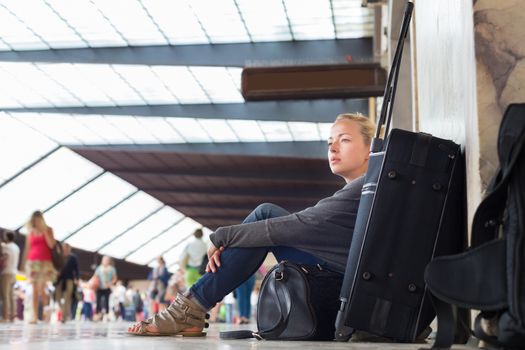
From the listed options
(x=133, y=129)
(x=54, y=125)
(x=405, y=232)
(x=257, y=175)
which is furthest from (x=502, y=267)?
(x=257, y=175)

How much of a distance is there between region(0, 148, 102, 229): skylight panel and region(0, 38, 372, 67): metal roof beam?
12.6 m

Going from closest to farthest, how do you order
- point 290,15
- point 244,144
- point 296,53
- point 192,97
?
point 290,15 → point 296,53 → point 192,97 → point 244,144

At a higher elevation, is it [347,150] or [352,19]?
[352,19]

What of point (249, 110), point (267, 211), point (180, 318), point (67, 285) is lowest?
point (180, 318)

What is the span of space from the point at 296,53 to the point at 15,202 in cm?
1841

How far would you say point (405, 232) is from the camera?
260 centimetres

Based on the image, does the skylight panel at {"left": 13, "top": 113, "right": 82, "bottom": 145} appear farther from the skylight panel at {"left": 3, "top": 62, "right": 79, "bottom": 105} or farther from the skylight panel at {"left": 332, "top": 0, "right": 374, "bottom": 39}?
the skylight panel at {"left": 332, "top": 0, "right": 374, "bottom": 39}

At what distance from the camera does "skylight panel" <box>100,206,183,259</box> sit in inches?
1655

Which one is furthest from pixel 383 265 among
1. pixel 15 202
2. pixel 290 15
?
pixel 15 202

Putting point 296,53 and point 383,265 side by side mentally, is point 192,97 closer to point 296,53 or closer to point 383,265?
point 296,53

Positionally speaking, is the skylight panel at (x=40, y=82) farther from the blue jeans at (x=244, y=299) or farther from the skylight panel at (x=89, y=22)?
the blue jeans at (x=244, y=299)

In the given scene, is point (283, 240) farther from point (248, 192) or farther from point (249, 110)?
point (248, 192)

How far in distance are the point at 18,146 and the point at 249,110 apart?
37.7ft

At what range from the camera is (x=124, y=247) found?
43.5 metres
